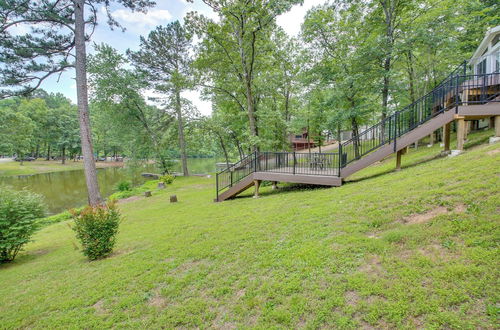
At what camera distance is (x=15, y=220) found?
19.2 feet

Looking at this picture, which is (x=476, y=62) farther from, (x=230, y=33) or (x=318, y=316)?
(x=318, y=316)

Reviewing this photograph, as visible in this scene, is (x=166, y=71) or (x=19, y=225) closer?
(x=19, y=225)

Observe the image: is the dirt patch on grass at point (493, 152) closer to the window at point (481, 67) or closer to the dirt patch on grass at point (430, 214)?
the dirt patch on grass at point (430, 214)

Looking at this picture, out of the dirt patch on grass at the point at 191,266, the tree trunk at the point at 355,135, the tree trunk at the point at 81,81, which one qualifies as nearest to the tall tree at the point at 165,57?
the tree trunk at the point at 81,81

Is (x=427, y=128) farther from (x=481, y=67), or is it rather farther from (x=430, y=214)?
(x=481, y=67)

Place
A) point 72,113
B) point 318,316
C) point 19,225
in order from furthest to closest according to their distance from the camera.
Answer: point 72,113 < point 19,225 < point 318,316

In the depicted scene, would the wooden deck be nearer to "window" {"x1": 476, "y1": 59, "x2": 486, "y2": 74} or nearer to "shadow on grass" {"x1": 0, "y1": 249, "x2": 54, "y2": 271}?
"shadow on grass" {"x1": 0, "y1": 249, "x2": 54, "y2": 271}

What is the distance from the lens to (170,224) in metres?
7.06

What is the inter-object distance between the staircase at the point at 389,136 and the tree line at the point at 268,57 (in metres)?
2.52

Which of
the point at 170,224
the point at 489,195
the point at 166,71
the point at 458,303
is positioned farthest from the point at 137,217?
the point at 166,71

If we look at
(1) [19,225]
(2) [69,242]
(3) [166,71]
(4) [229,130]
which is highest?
(3) [166,71]

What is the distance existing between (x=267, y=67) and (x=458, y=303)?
43.9 ft

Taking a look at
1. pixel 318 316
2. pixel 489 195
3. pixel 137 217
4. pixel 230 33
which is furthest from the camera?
pixel 230 33

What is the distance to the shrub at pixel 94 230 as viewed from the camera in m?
4.89
